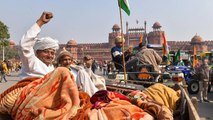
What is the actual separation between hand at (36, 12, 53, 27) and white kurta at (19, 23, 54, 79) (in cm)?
4

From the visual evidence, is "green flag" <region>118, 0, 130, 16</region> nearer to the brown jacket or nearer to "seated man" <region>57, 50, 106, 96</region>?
the brown jacket

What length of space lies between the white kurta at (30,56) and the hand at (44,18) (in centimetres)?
4

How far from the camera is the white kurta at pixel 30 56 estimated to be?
305 centimetres

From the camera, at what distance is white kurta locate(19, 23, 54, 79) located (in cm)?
305

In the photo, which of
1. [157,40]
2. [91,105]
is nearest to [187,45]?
[157,40]

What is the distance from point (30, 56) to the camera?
3080 millimetres

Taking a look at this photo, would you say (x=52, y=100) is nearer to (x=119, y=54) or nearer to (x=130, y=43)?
(x=119, y=54)

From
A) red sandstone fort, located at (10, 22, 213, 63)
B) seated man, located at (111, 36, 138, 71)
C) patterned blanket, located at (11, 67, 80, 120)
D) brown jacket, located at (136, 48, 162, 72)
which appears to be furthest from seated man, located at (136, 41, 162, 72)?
red sandstone fort, located at (10, 22, 213, 63)

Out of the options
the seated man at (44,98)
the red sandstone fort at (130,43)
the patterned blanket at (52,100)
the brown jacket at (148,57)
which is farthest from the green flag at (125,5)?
the red sandstone fort at (130,43)

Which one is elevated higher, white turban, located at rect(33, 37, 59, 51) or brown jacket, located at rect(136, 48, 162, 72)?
white turban, located at rect(33, 37, 59, 51)

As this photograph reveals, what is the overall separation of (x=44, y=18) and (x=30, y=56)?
0.40 meters

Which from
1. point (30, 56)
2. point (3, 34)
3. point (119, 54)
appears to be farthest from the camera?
point (3, 34)

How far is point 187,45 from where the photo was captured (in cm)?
7806

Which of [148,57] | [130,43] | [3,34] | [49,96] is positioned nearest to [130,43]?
[130,43]
